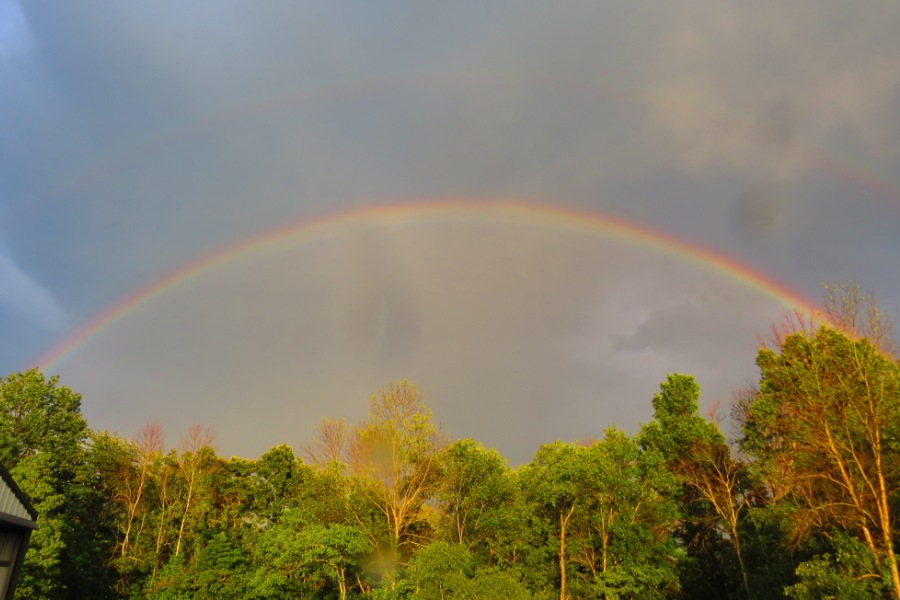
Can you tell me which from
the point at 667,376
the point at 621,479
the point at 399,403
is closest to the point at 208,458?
the point at 399,403

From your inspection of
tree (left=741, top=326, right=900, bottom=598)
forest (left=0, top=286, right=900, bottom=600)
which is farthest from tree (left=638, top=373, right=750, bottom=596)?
tree (left=741, top=326, right=900, bottom=598)

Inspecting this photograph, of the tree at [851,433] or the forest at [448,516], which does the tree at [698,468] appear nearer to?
the forest at [448,516]

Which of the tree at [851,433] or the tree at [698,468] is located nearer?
the tree at [851,433]

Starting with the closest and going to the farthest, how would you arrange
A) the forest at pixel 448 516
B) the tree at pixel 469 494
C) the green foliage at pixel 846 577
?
the green foliage at pixel 846 577 → the forest at pixel 448 516 → the tree at pixel 469 494

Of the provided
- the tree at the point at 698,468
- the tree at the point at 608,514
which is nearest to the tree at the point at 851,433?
the tree at the point at 608,514

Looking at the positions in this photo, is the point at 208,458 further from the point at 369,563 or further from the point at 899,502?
the point at 899,502

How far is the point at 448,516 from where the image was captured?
125ft

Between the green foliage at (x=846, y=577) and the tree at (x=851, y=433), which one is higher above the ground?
the tree at (x=851, y=433)

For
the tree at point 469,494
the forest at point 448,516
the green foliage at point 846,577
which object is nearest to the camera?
the green foliage at point 846,577

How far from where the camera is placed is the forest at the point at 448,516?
1151 inches

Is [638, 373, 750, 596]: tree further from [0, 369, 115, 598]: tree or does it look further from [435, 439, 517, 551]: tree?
[0, 369, 115, 598]: tree

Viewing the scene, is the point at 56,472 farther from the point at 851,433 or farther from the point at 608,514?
the point at 851,433

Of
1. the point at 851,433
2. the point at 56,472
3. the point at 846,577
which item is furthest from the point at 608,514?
the point at 56,472

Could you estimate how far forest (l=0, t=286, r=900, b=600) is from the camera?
1151 inches
